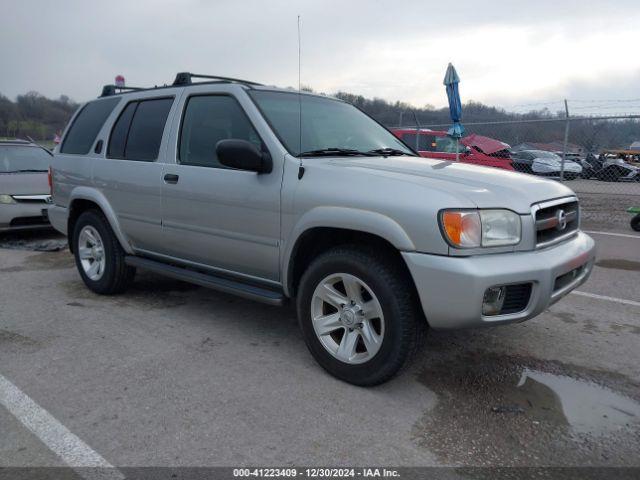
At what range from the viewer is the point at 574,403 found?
3.02 metres

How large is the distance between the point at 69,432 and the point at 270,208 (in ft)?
5.55

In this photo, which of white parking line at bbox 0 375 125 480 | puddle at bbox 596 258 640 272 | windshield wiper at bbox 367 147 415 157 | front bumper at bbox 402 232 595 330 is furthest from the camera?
puddle at bbox 596 258 640 272

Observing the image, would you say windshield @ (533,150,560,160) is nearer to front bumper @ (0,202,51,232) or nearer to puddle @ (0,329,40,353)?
front bumper @ (0,202,51,232)

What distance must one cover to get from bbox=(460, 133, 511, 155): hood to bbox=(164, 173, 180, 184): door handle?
12.5 m

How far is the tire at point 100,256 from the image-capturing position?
15.9ft

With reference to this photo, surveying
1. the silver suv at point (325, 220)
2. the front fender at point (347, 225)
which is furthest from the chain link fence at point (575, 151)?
the front fender at point (347, 225)

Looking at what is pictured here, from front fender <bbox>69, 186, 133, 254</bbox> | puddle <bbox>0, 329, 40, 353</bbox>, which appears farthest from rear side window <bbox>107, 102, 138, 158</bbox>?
puddle <bbox>0, 329, 40, 353</bbox>

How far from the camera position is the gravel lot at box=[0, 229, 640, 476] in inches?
100

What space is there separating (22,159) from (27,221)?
139 cm

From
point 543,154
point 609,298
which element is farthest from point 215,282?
point 543,154

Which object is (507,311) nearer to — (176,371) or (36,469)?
(176,371)

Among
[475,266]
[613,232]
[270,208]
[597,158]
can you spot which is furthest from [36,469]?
[597,158]

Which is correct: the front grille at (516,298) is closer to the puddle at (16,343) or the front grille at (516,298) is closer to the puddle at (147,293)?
the puddle at (147,293)

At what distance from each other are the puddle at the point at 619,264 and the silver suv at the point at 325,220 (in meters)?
3.21
